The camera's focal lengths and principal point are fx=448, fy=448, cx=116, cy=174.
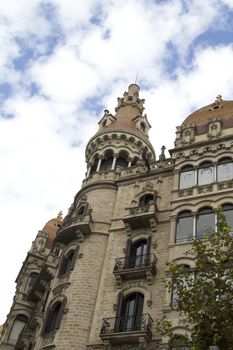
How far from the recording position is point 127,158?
35438 mm

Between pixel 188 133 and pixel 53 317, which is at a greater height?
pixel 188 133

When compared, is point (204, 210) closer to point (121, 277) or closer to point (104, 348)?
point (121, 277)

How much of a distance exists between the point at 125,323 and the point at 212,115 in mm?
16727

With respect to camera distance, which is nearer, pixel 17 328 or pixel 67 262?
pixel 67 262

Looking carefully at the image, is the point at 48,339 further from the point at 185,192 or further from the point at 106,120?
the point at 106,120

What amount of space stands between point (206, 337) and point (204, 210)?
41.3 ft

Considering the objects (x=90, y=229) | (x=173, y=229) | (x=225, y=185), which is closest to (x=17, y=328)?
(x=90, y=229)

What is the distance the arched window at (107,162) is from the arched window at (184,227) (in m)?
9.77

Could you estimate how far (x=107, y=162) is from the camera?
35281mm

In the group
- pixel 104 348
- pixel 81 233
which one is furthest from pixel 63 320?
pixel 81 233

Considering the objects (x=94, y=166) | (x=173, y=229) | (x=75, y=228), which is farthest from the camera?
(x=94, y=166)

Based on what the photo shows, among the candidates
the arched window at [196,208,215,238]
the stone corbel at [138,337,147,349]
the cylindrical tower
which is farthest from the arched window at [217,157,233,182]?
the stone corbel at [138,337,147,349]

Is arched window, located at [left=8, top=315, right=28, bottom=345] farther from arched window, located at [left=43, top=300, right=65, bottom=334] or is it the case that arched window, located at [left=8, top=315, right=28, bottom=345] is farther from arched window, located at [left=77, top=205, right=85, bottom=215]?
arched window, located at [left=77, top=205, right=85, bottom=215]

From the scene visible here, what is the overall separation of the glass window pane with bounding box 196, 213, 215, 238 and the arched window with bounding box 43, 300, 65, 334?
879 centimetres
